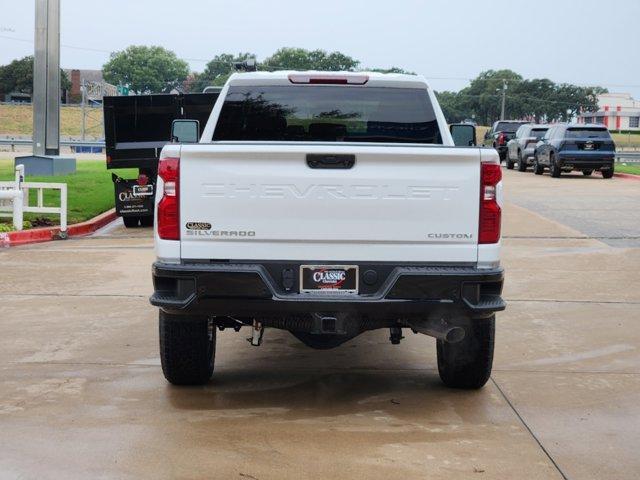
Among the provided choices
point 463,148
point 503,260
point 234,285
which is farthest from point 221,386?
point 503,260

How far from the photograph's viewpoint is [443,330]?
19.9 ft

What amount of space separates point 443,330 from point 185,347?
65.4 inches

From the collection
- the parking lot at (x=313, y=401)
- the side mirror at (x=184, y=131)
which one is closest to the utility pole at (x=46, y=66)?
the parking lot at (x=313, y=401)

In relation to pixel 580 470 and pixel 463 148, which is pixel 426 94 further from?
pixel 580 470

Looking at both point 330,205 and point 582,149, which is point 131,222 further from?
point 582,149

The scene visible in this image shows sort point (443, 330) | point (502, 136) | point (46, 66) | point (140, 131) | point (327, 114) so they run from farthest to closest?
point (502, 136) → point (46, 66) → point (140, 131) → point (327, 114) → point (443, 330)

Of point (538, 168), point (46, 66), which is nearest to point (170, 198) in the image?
point (46, 66)

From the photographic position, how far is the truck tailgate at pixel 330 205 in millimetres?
5859

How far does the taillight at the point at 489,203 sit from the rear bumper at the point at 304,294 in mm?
214

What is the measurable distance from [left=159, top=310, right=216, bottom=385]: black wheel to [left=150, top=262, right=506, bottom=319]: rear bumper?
0.51m

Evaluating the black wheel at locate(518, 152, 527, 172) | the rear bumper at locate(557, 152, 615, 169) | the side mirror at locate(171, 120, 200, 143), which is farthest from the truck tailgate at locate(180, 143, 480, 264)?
the black wheel at locate(518, 152, 527, 172)

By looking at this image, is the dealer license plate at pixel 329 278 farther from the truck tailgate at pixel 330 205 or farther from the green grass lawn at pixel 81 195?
the green grass lawn at pixel 81 195

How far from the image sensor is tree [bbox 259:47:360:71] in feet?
590

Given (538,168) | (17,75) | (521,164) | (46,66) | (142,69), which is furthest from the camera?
(142,69)
